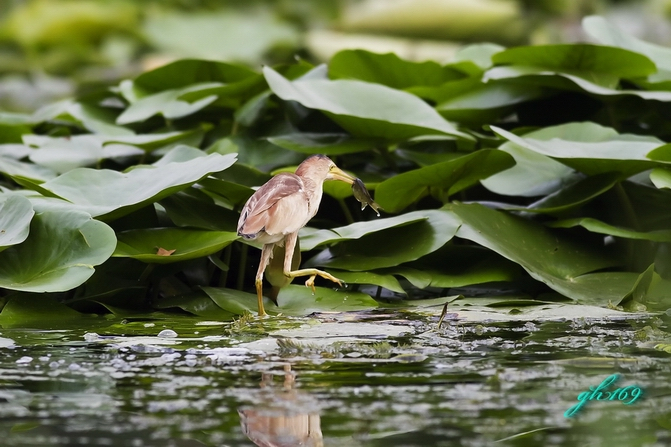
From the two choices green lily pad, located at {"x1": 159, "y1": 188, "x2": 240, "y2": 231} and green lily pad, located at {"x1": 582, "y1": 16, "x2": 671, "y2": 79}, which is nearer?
green lily pad, located at {"x1": 159, "y1": 188, "x2": 240, "y2": 231}

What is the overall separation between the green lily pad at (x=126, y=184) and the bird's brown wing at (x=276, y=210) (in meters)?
0.20

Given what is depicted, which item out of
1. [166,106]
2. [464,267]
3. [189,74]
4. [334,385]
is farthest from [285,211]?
[189,74]

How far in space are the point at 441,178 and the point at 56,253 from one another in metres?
0.96

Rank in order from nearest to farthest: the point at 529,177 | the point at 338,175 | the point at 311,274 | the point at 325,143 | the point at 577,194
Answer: the point at 311,274 → the point at 338,175 → the point at 577,194 → the point at 529,177 → the point at 325,143

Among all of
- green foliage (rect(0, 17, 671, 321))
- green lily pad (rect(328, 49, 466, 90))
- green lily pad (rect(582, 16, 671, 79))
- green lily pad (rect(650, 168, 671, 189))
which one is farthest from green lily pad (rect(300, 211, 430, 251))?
green lily pad (rect(582, 16, 671, 79))

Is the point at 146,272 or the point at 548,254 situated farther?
the point at 548,254

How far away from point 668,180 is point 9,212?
1.58 m

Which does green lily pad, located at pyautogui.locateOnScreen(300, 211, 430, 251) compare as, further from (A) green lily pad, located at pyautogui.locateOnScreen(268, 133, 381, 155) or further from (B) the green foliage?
(A) green lily pad, located at pyautogui.locateOnScreen(268, 133, 381, 155)

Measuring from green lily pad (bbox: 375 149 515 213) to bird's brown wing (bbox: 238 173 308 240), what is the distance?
440mm

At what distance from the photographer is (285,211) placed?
1691mm

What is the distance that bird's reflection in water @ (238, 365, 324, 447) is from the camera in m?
0.95

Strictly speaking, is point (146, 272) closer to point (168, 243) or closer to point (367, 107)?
point (168, 243)

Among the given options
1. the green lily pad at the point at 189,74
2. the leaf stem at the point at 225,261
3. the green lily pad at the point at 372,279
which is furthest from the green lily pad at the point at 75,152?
the green lily pad at the point at 372,279

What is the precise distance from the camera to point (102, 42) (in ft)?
28.0
